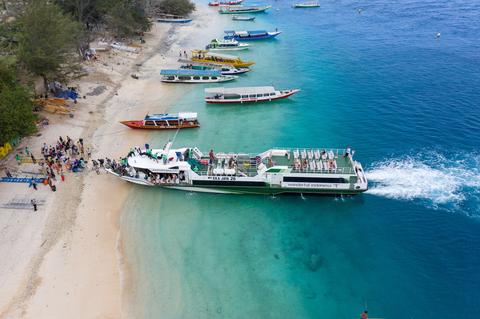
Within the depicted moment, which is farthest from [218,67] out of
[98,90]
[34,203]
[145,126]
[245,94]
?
[34,203]

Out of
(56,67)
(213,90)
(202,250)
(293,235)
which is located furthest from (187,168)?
(56,67)

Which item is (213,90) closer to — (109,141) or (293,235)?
(109,141)

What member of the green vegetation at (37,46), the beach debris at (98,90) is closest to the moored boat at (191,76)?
the beach debris at (98,90)

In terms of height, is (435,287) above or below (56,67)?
below

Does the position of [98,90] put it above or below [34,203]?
above

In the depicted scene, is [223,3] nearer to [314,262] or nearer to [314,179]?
[314,179]

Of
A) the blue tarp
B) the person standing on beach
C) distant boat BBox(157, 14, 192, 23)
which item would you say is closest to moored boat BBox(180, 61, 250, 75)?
the blue tarp
